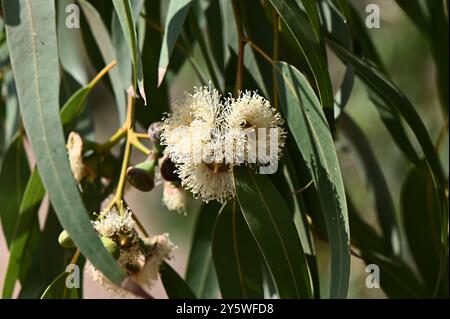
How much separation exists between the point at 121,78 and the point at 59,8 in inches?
15.1

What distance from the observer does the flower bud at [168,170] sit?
1132 millimetres

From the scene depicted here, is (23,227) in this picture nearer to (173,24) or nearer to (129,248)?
(129,248)

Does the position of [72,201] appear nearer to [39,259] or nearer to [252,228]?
[252,228]

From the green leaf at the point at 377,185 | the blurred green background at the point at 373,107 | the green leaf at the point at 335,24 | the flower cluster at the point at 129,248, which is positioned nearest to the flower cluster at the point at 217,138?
the flower cluster at the point at 129,248

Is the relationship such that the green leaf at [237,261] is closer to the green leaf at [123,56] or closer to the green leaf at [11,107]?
the green leaf at [123,56]

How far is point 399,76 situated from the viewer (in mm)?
3293

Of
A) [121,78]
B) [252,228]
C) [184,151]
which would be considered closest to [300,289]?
[252,228]

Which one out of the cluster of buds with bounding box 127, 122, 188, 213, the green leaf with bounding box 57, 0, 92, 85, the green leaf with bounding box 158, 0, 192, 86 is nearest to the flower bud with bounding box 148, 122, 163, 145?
the cluster of buds with bounding box 127, 122, 188, 213

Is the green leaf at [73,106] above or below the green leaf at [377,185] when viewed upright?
above

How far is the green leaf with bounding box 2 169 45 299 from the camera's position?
1332 millimetres

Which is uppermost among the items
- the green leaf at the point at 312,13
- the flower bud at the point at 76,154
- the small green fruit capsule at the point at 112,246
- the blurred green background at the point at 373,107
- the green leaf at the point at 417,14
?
the green leaf at the point at 312,13

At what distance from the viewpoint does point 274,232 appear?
1.10m

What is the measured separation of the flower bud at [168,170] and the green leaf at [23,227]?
258mm

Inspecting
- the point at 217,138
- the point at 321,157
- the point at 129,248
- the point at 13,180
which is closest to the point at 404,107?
the point at 321,157
